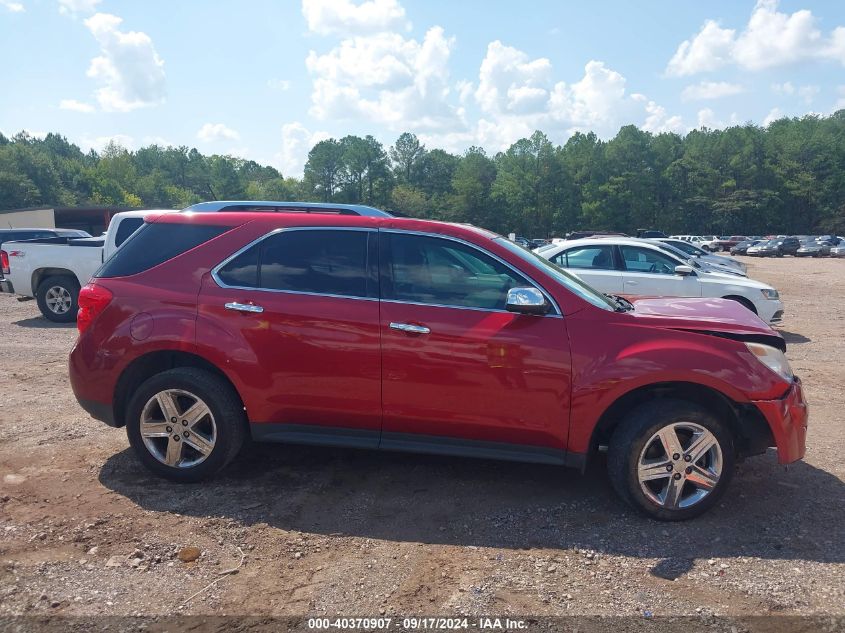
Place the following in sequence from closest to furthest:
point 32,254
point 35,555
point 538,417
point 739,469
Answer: point 35,555, point 538,417, point 739,469, point 32,254

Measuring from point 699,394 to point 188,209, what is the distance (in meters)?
3.97

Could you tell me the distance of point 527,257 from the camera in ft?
13.9

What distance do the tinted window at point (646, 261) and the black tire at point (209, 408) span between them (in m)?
7.55

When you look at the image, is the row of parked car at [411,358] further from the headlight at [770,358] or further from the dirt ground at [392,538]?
the dirt ground at [392,538]

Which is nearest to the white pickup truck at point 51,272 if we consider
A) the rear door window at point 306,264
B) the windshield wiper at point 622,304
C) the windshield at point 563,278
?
the rear door window at point 306,264

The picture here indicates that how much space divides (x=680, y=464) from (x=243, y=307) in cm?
295

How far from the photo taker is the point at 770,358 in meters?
3.89

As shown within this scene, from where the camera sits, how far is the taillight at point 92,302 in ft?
14.3

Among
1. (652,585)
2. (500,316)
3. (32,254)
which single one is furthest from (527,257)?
(32,254)

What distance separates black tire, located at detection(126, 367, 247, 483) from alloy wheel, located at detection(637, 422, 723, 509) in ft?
8.66

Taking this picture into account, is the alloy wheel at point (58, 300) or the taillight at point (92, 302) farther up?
the taillight at point (92, 302)

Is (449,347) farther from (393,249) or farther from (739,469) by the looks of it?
(739,469)

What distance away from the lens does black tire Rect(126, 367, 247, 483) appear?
417cm

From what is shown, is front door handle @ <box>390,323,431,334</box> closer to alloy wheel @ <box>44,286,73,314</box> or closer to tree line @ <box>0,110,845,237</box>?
alloy wheel @ <box>44,286,73,314</box>
